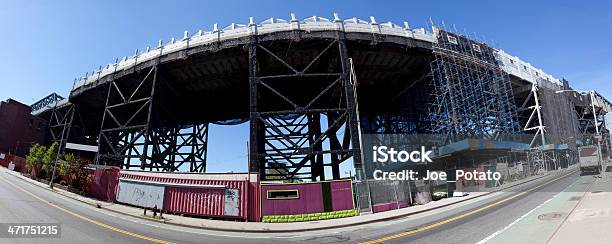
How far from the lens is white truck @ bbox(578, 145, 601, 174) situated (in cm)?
3584

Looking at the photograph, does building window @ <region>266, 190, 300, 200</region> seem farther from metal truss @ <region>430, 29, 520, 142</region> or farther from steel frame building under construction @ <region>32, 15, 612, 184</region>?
metal truss @ <region>430, 29, 520, 142</region>

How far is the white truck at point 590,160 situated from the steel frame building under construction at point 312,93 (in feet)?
19.3

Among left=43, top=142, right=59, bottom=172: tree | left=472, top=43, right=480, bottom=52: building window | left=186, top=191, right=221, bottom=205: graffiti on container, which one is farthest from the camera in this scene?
left=472, top=43, right=480, bottom=52: building window

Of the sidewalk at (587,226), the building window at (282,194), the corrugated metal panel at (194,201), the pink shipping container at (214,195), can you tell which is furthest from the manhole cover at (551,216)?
the corrugated metal panel at (194,201)

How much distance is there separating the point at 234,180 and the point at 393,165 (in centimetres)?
2592

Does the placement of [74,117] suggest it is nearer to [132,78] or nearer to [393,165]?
[132,78]

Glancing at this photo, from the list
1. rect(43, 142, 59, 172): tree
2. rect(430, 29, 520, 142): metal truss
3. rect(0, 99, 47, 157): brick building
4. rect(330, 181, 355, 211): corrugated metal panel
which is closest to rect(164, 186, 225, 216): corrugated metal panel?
rect(330, 181, 355, 211): corrugated metal panel

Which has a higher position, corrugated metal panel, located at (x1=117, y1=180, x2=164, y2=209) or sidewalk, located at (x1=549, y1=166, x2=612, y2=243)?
corrugated metal panel, located at (x1=117, y1=180, x2=164, y2=209)

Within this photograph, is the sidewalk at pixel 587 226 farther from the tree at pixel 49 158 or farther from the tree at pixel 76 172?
the tree at pixel 49 158

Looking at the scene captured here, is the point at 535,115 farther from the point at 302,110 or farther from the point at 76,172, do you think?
the point at 76,172

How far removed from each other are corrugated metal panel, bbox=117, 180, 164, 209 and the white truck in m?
43.6

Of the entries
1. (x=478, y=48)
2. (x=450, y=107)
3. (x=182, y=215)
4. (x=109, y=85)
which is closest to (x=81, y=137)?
(x=109, y=85)

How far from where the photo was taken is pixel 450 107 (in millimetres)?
38406

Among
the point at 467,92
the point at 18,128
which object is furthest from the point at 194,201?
the point at 18,128
